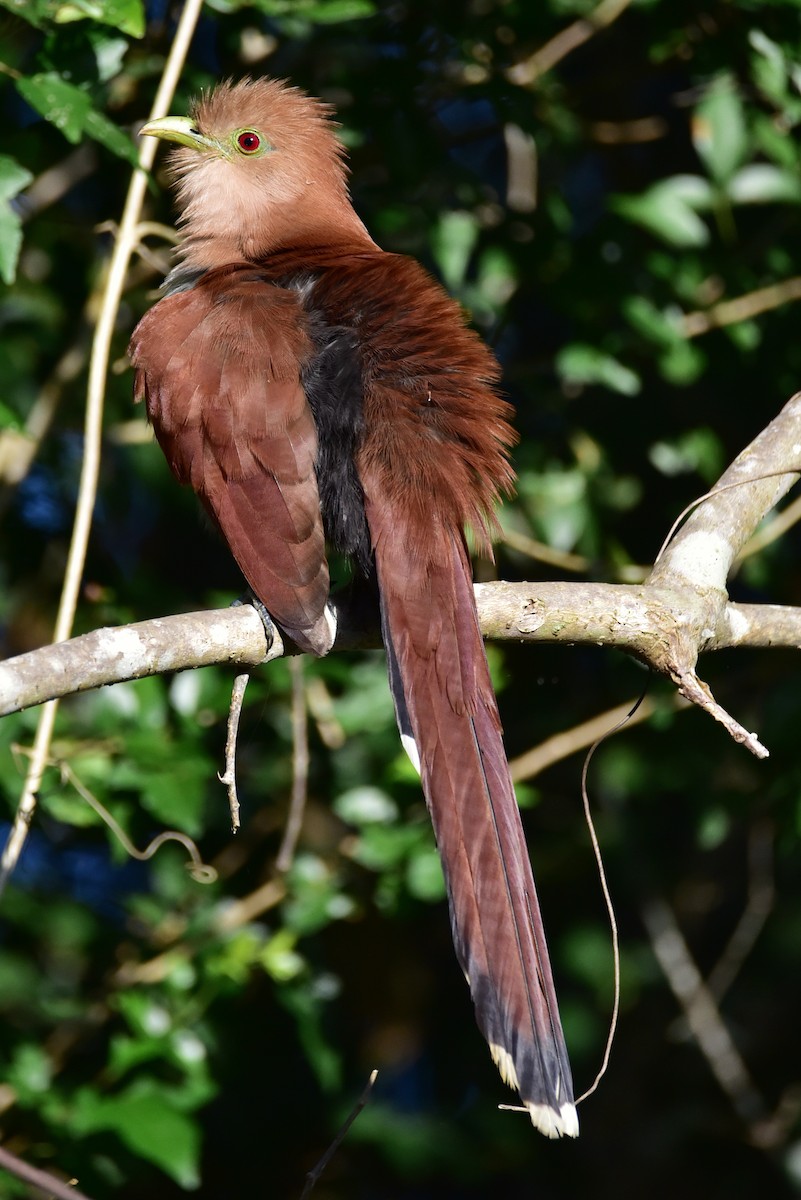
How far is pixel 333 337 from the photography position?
3080 millimetres

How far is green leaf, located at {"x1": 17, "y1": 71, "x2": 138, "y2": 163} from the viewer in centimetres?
298

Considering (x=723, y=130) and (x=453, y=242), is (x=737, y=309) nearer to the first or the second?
(x=723, y=130)

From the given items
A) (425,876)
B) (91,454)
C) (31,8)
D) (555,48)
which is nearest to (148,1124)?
(425,876)

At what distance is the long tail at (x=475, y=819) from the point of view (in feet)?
7.92

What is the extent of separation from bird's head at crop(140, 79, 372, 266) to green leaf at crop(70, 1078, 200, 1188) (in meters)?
2.10

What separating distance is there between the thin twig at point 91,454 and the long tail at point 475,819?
0.83 m

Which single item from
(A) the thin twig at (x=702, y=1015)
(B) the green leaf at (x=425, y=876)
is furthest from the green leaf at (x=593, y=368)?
(A) the thin twig at (x=702, y=1015)

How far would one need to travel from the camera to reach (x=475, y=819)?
2.56 metres

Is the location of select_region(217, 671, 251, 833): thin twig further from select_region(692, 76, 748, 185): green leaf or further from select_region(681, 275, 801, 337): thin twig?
select_region(692, 76, 748, 185): green leaf

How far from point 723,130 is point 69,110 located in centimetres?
181

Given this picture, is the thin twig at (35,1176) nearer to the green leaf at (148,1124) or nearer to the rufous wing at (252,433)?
the rufous wing at (252,433)

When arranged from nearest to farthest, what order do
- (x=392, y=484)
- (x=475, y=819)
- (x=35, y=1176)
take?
(x=35, y=1176), (x=475, y=819), (x=392, y=484)

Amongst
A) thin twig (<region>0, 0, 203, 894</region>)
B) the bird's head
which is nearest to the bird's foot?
thin twig (<region>0, 0, 203, 894</region>)

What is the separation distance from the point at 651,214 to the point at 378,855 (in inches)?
73.1
